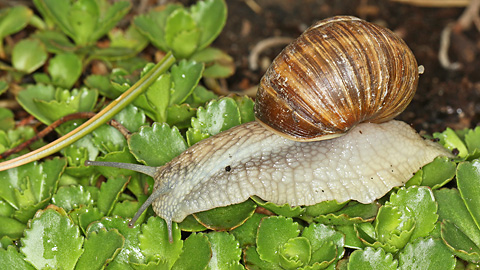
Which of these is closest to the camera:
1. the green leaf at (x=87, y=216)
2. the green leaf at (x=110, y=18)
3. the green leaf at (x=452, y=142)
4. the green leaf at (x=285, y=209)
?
the green leaf at (x=285, y=209)

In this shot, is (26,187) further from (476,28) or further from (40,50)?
(476,28)

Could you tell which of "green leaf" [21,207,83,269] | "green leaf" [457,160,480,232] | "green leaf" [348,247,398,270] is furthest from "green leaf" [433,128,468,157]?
"green leaf" [21,207,83,269]

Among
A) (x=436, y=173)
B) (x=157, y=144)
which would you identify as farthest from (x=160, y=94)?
(x=436, y=173)

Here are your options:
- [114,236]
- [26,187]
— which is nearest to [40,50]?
[26,187]

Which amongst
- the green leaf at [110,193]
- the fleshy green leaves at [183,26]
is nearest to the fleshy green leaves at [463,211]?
the green leaf at [110,193]

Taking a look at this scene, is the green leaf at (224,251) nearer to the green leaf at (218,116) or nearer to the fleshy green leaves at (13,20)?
the green leaf at (218,116)

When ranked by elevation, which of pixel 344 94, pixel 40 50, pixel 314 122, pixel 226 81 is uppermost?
pixel 344 94

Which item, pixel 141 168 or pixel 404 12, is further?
pixel 404 12
